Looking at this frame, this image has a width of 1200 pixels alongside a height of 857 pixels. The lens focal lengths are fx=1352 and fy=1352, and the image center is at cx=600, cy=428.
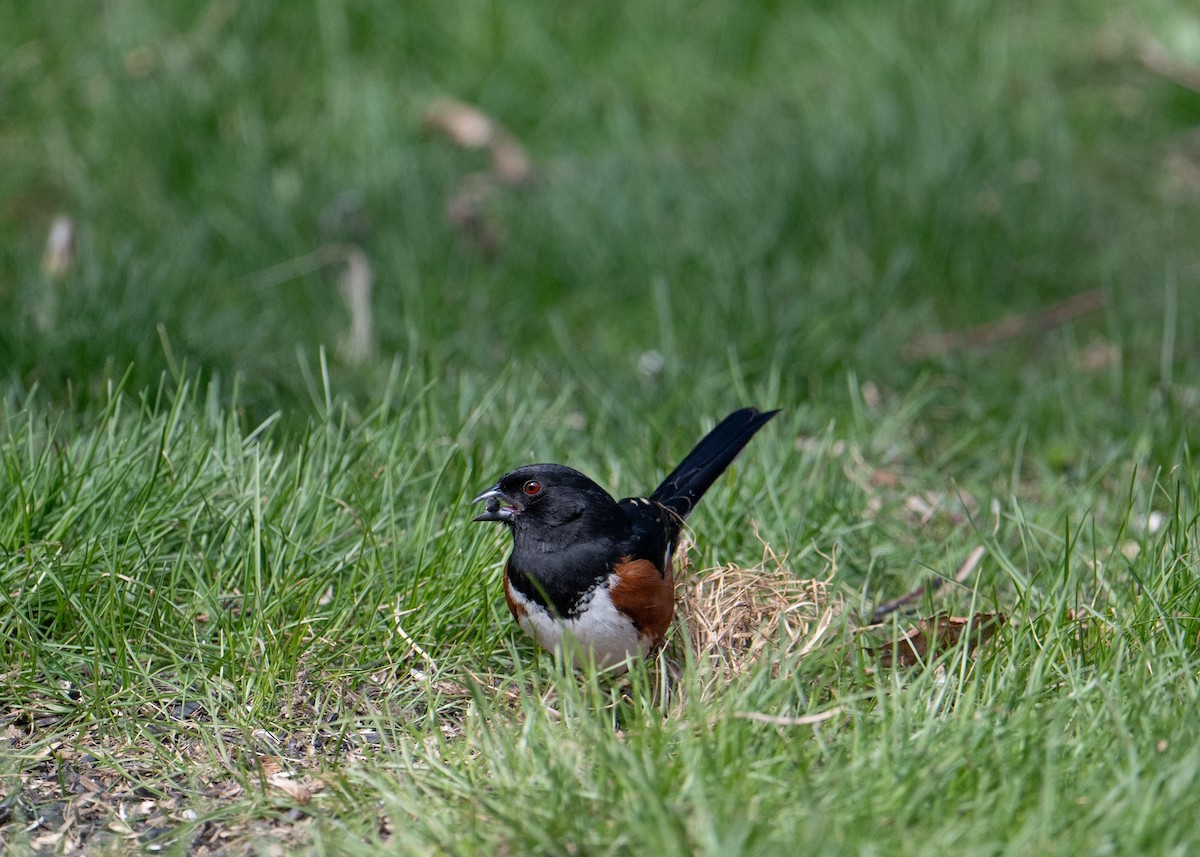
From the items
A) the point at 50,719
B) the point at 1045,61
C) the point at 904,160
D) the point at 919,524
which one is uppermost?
the point at 1045,61

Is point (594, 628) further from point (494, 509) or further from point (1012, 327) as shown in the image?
point (1012, 327)

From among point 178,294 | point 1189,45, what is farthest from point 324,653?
point 1189,45

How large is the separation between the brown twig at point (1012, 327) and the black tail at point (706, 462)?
180cm

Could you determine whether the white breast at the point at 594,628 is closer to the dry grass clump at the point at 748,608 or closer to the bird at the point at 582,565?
the bird at the point at 582,565

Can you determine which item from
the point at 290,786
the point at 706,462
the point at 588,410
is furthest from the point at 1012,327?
the point at 290,786

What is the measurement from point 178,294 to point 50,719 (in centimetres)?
236

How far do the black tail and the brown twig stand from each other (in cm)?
180

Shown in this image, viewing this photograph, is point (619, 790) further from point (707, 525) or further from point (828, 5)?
point (828, 5)

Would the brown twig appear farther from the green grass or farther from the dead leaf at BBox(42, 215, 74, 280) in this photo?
the dead leaf at BBox(42, 215, 74, 280)

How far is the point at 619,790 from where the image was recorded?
7.43 ft

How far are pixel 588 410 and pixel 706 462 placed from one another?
93cm

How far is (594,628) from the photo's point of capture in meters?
2.94

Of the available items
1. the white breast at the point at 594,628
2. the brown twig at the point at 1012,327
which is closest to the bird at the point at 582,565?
the white breast at the point at 594,628

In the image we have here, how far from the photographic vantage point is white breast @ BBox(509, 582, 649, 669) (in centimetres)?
290
